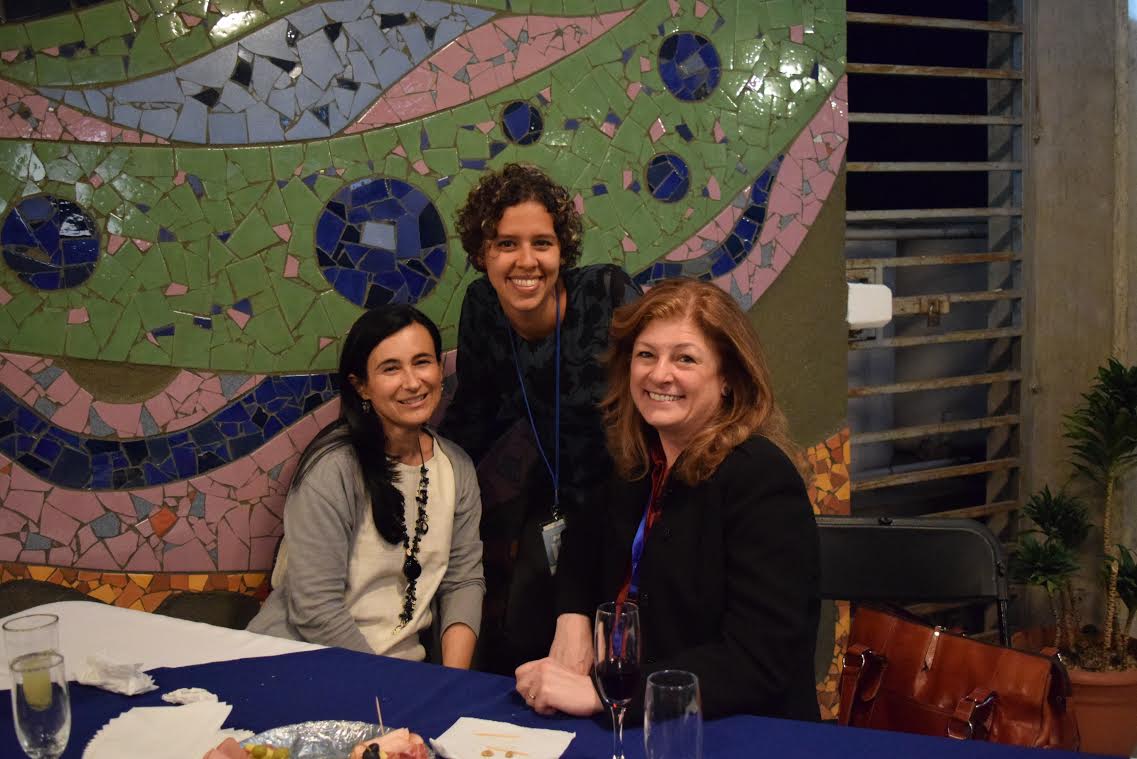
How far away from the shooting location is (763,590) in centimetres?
196

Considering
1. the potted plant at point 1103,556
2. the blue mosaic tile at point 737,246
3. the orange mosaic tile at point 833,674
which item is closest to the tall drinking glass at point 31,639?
the blue mosaic tile at point 737,246

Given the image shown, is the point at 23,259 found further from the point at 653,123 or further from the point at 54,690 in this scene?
the point at 653,123

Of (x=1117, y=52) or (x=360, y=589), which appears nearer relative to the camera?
(x=360, y=589)

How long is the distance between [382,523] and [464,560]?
0.30 m

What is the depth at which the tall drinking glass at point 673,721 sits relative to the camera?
138 centimetres

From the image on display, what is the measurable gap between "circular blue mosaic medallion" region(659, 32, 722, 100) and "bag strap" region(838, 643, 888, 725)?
2066 millimetres

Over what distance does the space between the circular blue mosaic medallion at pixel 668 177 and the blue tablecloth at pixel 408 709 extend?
211cm

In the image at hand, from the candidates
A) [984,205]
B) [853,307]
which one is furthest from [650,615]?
[984,205]

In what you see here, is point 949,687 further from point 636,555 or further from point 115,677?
point 115,677

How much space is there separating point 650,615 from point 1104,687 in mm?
3086

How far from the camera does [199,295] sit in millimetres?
3035

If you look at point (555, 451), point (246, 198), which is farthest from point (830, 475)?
point (246, 198)

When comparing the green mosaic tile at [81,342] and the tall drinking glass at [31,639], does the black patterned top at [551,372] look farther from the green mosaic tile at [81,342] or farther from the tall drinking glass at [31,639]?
the tall drinking glass at [31,639]

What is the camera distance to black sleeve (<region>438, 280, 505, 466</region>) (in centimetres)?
304
